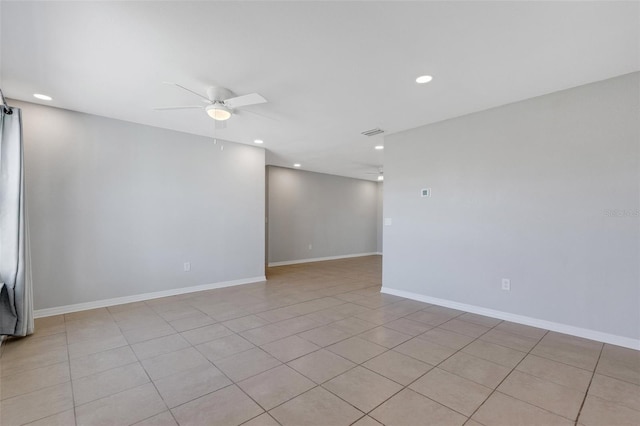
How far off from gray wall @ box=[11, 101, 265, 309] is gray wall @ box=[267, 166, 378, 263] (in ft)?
6.76

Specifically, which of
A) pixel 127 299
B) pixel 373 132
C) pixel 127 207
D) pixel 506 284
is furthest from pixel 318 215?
pixel 506 284

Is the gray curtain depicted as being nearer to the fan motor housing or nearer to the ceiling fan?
the ceiling fan

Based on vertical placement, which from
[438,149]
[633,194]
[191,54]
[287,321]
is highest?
[191,54]

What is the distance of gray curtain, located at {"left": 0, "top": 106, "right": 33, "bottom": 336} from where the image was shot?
2.79 meters

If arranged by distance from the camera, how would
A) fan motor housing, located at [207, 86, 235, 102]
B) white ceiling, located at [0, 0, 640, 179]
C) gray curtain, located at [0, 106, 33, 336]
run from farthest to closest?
fan motor housing, located at [207, 86, 235, 102] < gray curtain, located at [0, 106, 33, 336] < white ceiling, located at [0, 0, 640, 179]

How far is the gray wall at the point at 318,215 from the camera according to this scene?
24.4 feet

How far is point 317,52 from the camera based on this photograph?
7.61 feet

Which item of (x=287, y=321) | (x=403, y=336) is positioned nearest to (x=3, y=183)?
(x=287, y=321)

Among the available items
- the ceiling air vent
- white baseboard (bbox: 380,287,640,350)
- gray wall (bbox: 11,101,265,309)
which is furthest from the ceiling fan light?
white baseboard (bbox: 380,287,640,350)

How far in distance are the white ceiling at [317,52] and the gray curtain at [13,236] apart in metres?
0.54

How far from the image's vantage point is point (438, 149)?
13.2 ft

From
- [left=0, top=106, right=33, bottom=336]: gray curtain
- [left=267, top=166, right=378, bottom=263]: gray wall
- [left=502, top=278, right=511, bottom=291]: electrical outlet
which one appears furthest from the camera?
[left=267, top=166, right=378, bottom=263]: gray wall

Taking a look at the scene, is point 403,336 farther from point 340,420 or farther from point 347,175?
point 347,175

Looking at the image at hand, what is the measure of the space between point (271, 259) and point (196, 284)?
9.06 feet
